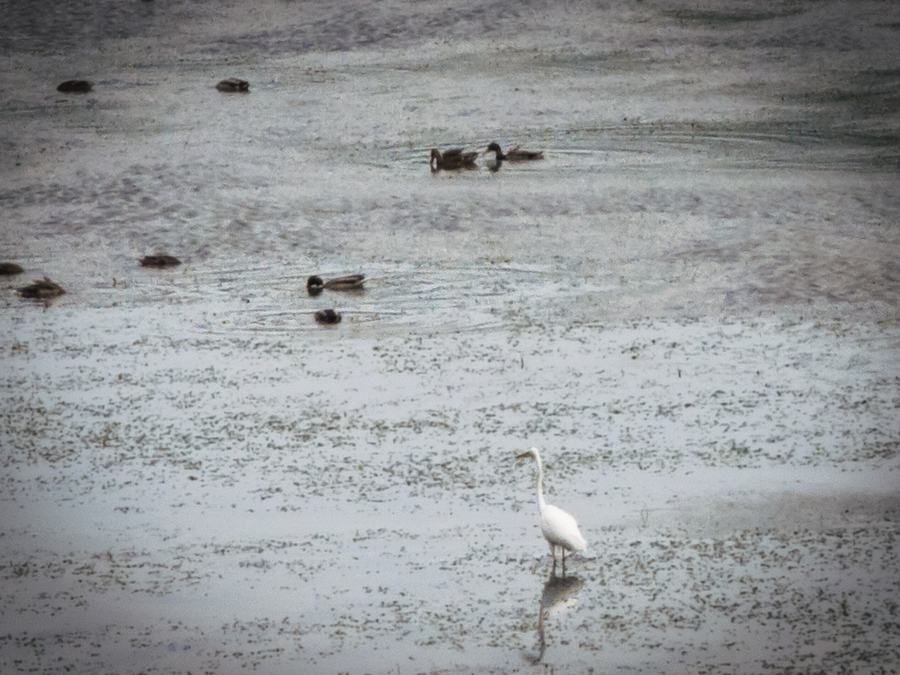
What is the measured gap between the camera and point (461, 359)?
17891 mm

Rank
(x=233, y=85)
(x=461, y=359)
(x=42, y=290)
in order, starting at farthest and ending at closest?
(x=233, y=85) → (x=42, y=290) → (x=461, y=359)

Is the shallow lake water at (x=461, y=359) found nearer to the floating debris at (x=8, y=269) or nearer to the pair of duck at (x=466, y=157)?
the floating debris at (x=8, y=269)

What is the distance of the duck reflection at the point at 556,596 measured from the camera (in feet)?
38.5

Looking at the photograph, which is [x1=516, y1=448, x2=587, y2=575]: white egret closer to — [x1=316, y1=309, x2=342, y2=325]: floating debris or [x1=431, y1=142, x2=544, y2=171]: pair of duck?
[x1=316, y1=309, x2=342, y2=325]: floating debris

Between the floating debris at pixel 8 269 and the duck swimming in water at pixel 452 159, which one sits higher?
the duck swimming in water at pixel 452 159

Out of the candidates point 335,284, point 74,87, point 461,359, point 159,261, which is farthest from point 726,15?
point 461,359

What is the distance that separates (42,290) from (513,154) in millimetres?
8954

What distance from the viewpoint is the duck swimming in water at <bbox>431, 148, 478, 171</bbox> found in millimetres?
26422

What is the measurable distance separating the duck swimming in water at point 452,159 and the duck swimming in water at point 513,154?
0.47 metres

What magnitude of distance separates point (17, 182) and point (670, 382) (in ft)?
44.9

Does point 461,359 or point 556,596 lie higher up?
point 461,359

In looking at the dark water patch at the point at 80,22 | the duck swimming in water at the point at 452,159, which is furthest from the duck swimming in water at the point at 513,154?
the dark water patch at the point at 80,22

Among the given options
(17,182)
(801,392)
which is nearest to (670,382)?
(801,392)

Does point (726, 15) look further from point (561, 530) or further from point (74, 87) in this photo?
point (561, 530)
